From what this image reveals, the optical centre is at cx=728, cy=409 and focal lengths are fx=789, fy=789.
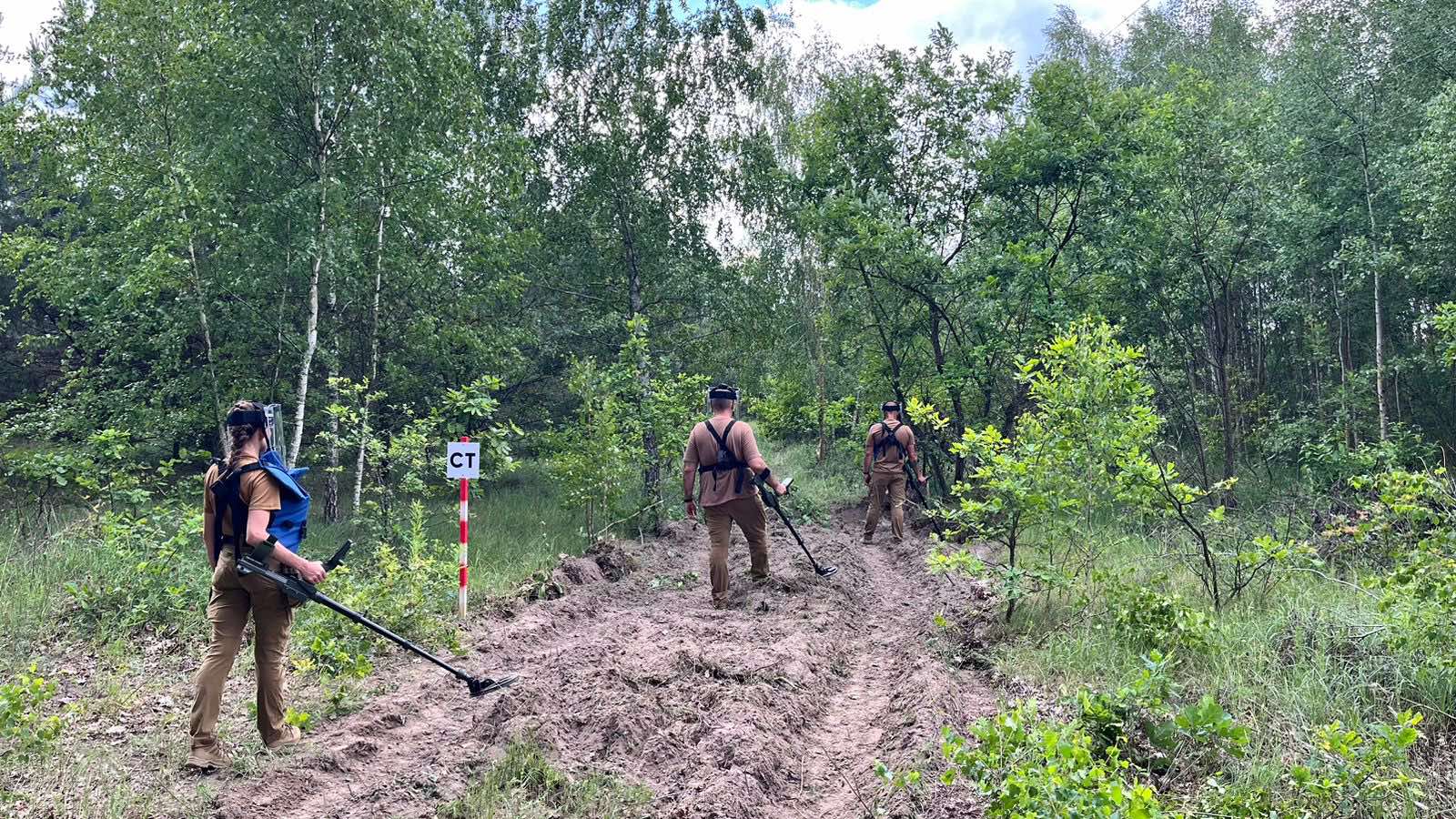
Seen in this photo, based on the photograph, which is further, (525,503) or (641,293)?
(641,293)

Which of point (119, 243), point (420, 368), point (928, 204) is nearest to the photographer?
point (119, 243)

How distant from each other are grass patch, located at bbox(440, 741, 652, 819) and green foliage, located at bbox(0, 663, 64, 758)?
2.31 meters

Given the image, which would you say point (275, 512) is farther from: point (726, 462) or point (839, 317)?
point (839, 317)

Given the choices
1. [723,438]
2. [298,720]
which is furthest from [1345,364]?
[298,720]

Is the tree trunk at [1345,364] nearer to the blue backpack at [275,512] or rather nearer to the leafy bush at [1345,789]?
the leafy bush at [1345,789]

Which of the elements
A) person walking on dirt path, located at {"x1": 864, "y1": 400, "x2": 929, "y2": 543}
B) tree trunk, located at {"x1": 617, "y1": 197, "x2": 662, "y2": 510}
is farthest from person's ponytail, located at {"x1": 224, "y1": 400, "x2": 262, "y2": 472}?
person walking on dirt path, located at {"x1": 864, "y1": 400, "x2": 929, "y2": 543}

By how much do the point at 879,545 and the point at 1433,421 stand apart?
1396 cm

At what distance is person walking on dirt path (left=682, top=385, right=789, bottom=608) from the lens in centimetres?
787

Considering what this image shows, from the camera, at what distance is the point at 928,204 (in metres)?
13.9

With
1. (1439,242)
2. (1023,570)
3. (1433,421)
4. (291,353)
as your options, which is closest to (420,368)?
(291,353)

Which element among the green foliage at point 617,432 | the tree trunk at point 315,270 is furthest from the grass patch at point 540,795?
the tree trunk at point 315,270

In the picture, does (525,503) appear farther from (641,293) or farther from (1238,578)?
(1238,578)

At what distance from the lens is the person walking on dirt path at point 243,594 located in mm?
4129

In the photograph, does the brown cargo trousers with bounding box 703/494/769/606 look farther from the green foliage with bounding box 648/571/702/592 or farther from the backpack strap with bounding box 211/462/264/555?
the backpack strap with bounding box 211/462/264/555
